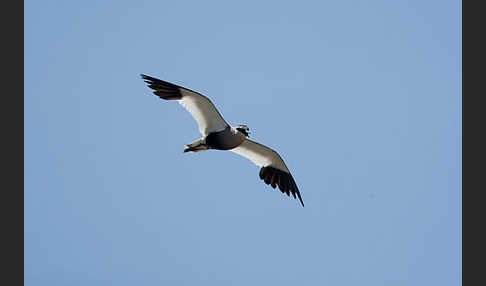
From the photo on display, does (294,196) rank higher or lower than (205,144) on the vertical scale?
lower

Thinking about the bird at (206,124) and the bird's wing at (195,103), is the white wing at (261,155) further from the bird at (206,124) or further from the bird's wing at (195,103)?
the bird's wing at (195,103)

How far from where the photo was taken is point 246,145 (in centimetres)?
1731

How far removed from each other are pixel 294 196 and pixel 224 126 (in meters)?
2.85

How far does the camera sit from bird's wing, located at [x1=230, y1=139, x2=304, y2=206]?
57.4 ft

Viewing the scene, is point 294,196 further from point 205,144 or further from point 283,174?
point 205,144

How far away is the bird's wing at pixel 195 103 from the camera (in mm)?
15555

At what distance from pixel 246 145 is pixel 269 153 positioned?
0.61m

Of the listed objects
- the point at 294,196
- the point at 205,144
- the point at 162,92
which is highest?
the point at 162,92

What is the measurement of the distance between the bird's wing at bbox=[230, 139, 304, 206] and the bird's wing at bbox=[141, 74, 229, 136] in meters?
1.58

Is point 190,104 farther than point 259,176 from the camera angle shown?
No

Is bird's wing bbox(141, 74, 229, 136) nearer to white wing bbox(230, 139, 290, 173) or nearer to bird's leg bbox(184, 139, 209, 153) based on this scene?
bird's leg bbox(184, 139, 209, 153)

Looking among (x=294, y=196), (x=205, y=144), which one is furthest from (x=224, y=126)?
(x=294, y=196)

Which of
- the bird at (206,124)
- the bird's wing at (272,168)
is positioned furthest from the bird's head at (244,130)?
the bird's wing at (272,168)

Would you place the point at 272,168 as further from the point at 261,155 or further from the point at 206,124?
the point at 206,124
